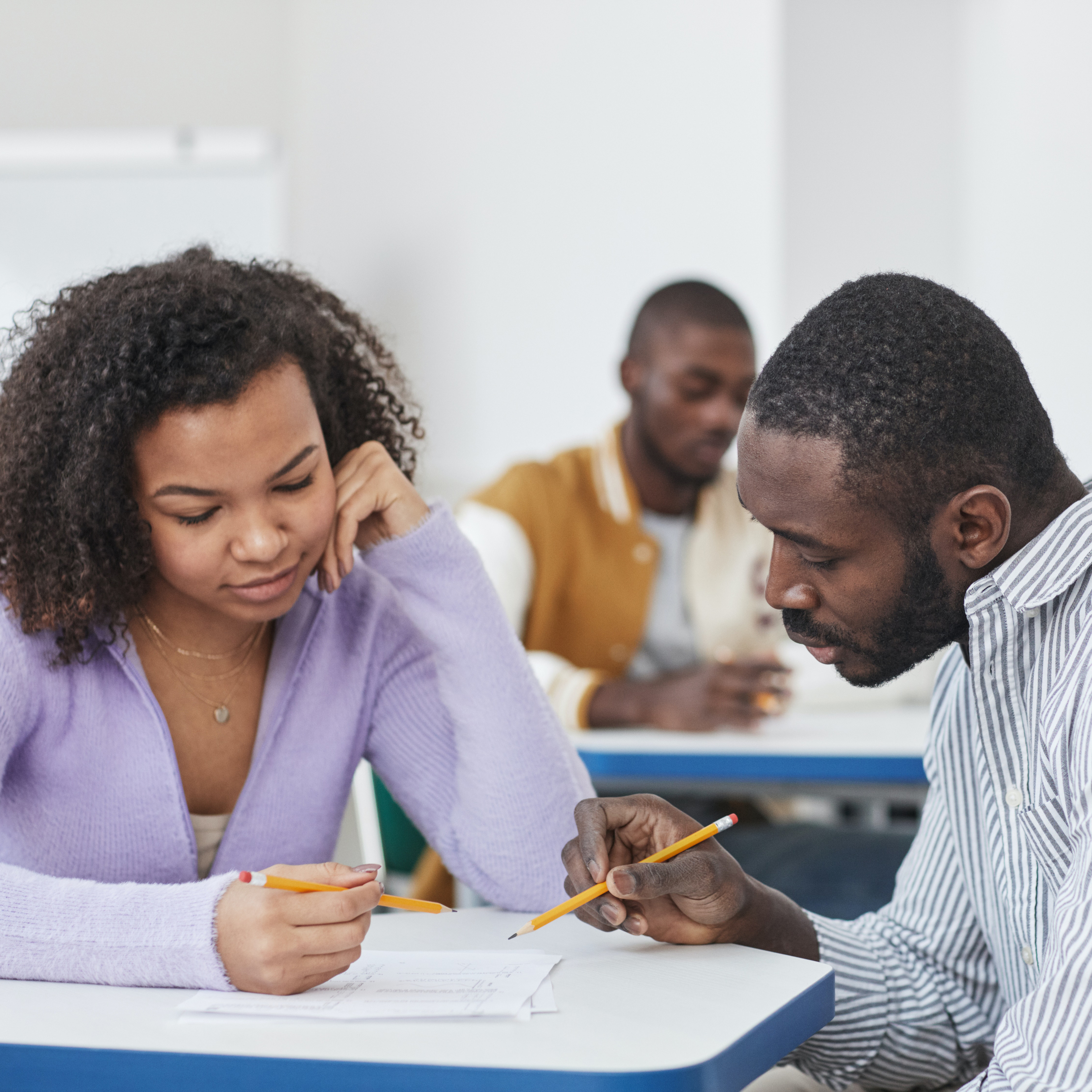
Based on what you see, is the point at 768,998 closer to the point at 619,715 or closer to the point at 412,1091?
the point at 412,1091

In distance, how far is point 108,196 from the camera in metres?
4.25

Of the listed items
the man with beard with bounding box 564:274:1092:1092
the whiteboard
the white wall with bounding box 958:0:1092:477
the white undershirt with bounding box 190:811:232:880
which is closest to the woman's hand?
the man with beard with bounding box 564:274:1092:1092

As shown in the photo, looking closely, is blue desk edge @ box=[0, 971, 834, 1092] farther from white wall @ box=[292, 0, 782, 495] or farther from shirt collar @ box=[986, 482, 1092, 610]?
white wall @ box=[292, 0, 782, 495]

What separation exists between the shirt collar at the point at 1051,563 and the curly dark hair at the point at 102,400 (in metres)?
0.74

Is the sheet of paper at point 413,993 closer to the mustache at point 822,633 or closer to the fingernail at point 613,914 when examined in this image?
the fingernail at point 613,914

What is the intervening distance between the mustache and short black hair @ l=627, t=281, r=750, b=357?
1.96 meters

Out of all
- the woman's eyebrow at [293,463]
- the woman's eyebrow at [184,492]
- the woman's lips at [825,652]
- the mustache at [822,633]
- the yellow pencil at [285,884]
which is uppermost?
the woman's eyebrow at [293,463]

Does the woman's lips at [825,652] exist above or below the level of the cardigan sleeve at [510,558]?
above

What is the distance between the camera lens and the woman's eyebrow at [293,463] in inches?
50.9

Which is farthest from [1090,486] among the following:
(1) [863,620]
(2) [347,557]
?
(2) [347,557]

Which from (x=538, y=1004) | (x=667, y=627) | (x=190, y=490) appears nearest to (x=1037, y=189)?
(x=667, y=627)

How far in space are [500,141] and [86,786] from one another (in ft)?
12.8

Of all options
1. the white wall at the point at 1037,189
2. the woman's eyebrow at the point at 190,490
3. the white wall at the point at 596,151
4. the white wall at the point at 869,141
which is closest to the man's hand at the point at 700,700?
the woman's eyebrow at the point at 190,490

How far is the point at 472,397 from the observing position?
485 centimetres
